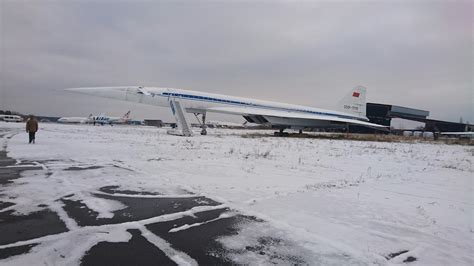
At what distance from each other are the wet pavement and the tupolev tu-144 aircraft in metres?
20.1

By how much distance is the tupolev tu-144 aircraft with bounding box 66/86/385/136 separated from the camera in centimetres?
2695

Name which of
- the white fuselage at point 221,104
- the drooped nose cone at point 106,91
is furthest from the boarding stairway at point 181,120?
the drooped nose cone at point 106,91

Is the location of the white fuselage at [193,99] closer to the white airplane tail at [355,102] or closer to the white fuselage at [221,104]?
the white fuselage at [221,104]

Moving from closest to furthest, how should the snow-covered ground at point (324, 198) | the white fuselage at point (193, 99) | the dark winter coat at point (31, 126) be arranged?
1. the snow-covered ground at point (324, 198)
2. the dark winter coat at point (31, 126)
3. the white fuselage at point (193, 99)

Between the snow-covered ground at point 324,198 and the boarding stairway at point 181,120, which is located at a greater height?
the boarding stairway at point 181,120

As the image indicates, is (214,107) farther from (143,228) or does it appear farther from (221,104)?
(143,228)

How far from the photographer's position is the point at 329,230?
3771mm

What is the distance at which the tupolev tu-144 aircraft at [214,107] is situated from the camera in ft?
88.4

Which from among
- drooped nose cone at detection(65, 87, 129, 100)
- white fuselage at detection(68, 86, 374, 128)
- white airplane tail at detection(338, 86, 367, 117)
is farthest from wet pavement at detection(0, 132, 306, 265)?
white airplane tail at detection(338, 86, 367, 117)

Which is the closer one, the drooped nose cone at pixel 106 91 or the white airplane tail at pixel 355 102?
the drooped nose cone at pixel 106 91

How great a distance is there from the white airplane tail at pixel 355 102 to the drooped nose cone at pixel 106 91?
101ft

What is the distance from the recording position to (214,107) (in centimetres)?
2941

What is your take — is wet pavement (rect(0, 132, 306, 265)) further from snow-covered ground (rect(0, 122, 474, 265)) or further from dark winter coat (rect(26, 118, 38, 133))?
dark winter coat (rect(26, 118, 38, 133))

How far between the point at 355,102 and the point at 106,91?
3419 centimetres
